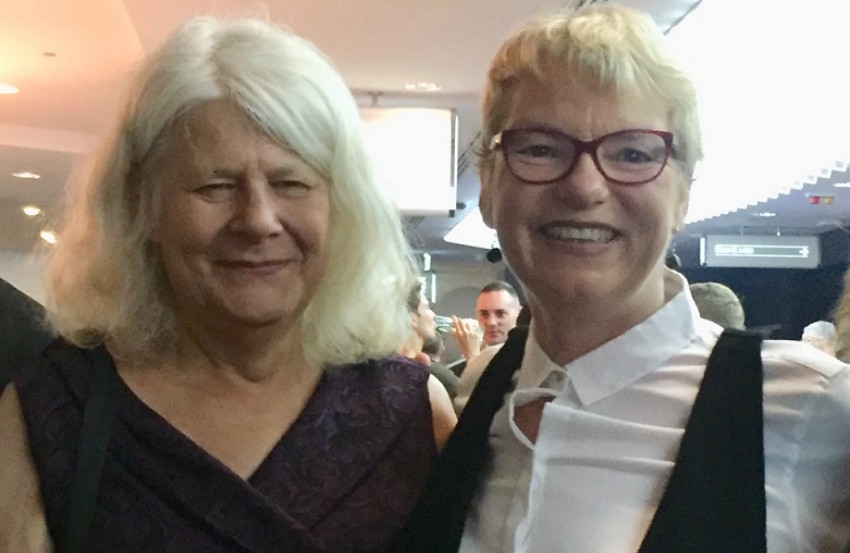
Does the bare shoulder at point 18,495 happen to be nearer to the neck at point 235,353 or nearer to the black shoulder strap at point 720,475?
the neck at point 235,353

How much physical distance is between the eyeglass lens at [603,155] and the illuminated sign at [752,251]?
10.6 m

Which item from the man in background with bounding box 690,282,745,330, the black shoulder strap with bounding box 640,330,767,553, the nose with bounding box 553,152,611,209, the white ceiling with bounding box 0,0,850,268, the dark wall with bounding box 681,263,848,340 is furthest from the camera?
the dark wall with bounding box 681,263,848,340

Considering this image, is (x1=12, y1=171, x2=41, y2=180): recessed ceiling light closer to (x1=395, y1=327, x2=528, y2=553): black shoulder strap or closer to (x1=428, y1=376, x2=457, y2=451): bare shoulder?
(x1=428, y1=376, x2=457, y2=451): bare shoulder

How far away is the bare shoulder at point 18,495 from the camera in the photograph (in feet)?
4.23

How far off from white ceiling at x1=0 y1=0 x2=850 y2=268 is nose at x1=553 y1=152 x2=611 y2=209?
1.59 meters

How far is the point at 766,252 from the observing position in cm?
1141

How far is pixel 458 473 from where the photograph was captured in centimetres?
131

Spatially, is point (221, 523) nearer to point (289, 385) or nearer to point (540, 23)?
point (289, 385)

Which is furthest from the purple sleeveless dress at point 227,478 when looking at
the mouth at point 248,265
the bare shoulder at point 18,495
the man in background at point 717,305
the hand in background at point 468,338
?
the hand in background at point 468,338

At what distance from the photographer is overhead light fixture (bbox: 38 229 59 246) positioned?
1.61 metres

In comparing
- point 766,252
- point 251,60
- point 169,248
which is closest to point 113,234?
point 169,248

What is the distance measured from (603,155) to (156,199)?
64 centimetres

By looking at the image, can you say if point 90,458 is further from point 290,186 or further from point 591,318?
point 591,318

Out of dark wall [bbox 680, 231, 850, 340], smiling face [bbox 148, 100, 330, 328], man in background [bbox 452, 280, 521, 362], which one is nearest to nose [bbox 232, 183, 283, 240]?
smiling face [bbox 148, 100, 330, 328]
